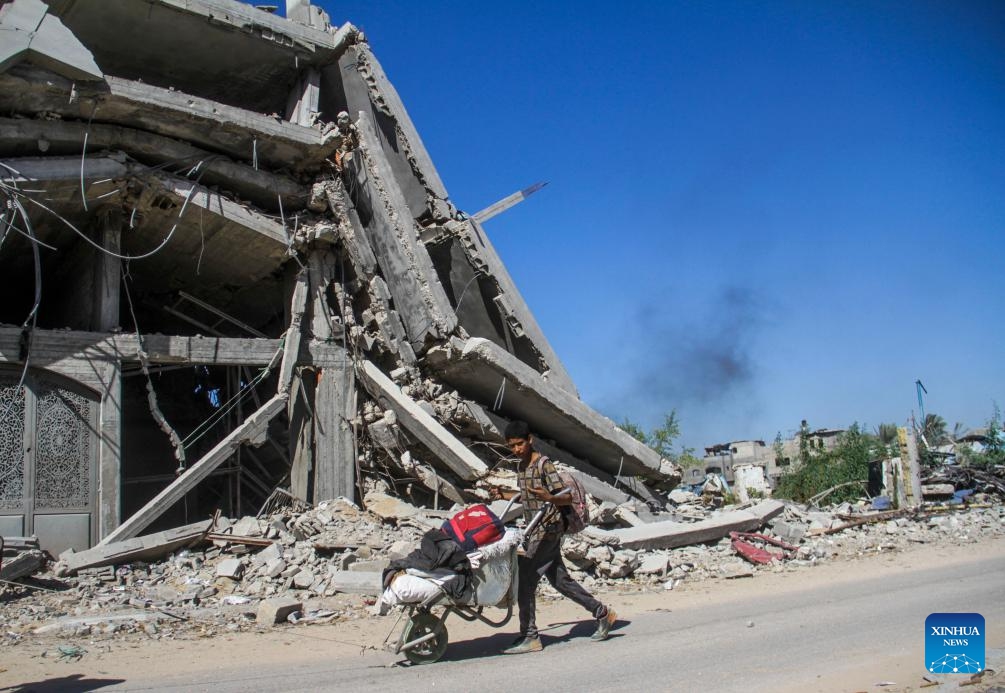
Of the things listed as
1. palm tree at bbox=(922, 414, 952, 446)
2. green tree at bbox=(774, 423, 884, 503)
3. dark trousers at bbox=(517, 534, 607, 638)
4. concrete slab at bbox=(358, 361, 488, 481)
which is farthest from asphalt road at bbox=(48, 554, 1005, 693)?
palm tree at bbox=(922, 414, 952, 446)

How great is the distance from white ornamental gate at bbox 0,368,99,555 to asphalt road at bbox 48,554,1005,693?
4271mm

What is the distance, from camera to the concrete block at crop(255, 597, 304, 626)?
22.3 feet

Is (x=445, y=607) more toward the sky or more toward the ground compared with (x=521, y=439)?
more toward the ground

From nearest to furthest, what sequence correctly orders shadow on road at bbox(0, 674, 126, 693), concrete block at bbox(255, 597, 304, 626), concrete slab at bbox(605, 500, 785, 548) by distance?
shadow on road at bbox(0, 674, 126, 693), concrete block at bbox(255, 597, 304, 626), concrete slab at bbox(605, 500, 785, 548)

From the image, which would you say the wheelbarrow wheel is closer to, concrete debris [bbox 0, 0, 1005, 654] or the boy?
the boy

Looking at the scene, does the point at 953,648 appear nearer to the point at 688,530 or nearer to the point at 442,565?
the point at 442,565

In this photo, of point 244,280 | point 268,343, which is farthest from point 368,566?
point 244,280

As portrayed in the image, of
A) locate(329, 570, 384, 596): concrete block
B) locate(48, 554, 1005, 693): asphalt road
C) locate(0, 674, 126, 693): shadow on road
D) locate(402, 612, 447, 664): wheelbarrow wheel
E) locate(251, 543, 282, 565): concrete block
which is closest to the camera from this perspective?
locate(48, 554, 1005, 693): asphalt road

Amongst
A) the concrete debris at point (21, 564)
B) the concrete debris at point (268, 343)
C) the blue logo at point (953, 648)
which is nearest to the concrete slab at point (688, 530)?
the concrete debris at point (268, 343)

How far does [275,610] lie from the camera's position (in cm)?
680

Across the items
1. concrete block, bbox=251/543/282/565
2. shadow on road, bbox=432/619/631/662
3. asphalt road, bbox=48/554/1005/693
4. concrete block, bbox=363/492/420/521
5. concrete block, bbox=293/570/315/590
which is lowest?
shadow on road, bbox=432/619/631/662

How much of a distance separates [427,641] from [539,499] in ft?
3.74

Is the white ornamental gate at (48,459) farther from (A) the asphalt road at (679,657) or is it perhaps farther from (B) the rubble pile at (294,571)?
(A) the asphalt road at (679,657)

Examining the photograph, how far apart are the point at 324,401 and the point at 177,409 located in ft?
12.8
